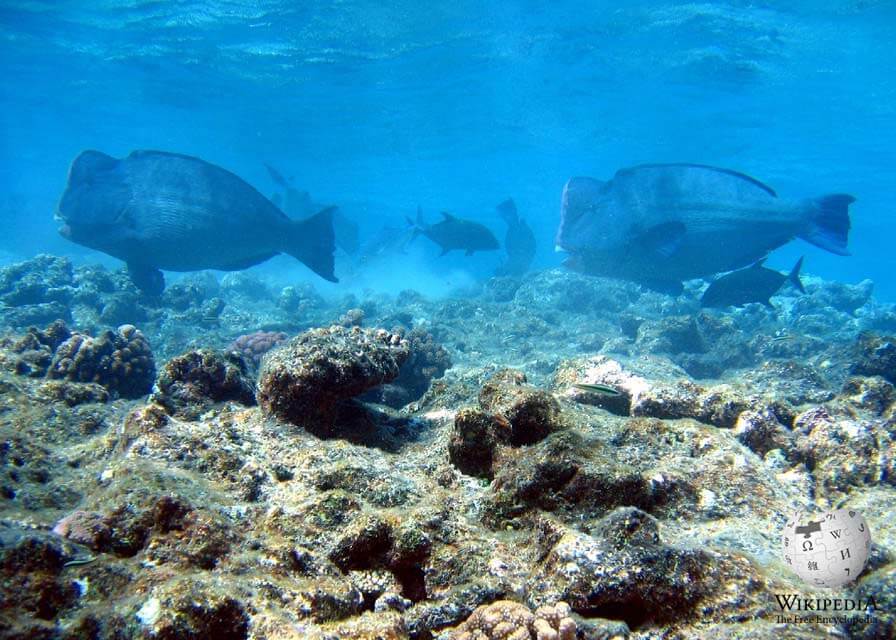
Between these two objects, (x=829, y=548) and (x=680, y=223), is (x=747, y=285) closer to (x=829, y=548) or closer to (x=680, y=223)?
(x=680, y=223)

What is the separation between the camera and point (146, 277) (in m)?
11.2

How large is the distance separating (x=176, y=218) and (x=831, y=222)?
12.8 m

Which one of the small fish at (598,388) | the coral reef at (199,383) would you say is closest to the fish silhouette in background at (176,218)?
the coral reef at (199,383)

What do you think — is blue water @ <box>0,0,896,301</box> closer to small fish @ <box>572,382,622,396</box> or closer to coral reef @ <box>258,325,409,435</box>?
small fish @ <box>572,382,622,396</box>

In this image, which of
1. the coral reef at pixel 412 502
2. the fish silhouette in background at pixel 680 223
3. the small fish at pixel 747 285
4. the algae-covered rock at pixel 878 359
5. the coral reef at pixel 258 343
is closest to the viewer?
the coral reef at pixel 412 502

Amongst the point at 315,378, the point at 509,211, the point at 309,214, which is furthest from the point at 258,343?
the point at 309,214

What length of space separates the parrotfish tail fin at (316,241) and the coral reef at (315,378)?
24.5ft

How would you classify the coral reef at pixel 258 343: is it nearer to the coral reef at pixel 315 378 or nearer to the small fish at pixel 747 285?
the coral reef at pixel 315 378

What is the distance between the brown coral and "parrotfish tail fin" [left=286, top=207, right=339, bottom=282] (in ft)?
30.3

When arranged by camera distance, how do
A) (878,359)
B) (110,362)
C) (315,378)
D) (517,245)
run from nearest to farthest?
(315,378), (110,362), (878,359), (517,245)

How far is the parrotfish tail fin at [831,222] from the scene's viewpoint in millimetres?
9133

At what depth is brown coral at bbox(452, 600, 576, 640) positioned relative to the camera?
1.58 m

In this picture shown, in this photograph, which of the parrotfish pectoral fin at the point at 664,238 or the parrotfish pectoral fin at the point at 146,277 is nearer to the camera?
the parrotfish pectoral fin at the point at 664,238

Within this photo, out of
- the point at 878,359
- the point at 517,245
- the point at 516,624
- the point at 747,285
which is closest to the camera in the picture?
the point at 516,624
